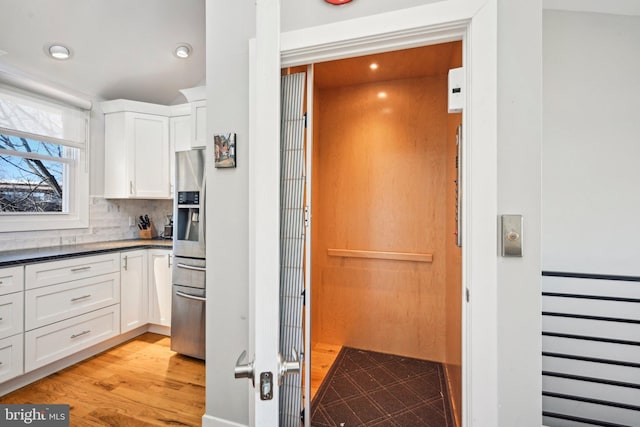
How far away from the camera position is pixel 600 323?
75.2 inches

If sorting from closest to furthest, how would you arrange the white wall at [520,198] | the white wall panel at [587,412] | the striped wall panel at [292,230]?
the white wall at [520,198]
the striped wall panel at [292,230]
the white wall panel at [587,412]

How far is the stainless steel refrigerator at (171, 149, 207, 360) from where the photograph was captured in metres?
2.52

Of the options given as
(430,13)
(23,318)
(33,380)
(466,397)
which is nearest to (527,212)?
(466,397)

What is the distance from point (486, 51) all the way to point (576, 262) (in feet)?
5.19

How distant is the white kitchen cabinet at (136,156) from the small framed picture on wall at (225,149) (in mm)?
1906

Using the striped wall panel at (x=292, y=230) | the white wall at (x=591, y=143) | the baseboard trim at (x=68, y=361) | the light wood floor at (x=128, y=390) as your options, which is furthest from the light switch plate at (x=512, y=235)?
the baseboard trim at (x=68, y=361)

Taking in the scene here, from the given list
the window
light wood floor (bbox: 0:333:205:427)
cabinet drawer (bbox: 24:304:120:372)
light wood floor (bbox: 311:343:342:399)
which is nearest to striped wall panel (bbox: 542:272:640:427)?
light wood floor (bbox: 311:343:342:399)

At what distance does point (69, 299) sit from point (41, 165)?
1.32m

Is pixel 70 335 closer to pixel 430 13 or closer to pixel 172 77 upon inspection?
pixel 172 77

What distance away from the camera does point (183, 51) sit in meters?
2.90

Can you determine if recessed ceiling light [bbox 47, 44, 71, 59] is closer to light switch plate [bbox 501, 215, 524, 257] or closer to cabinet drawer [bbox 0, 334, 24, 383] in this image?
cabinet drawer [bbox 0, 334, 24, 383]

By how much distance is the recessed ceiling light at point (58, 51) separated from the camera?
8.18 ft

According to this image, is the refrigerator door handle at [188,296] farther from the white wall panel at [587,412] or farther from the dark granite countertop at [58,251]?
the white wall panel at [587,412]

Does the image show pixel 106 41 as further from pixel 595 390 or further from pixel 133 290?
pixel 595 390
